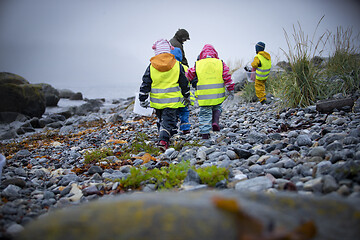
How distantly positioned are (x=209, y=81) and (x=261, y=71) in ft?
14.1

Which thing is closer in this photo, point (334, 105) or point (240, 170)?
point (240, 170)

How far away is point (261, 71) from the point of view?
9.33 metres

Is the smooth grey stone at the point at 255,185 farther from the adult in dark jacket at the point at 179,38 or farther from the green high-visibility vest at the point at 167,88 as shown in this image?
the adult in dark jacket at the point at 179,38

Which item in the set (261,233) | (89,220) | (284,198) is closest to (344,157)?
(284,198)

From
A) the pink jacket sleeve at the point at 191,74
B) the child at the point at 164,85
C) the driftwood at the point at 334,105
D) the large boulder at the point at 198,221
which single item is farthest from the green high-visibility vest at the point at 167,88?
the large boulder at the point at 198,221

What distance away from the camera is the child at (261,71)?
366 inches

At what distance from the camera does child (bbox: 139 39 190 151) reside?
539 centimetres

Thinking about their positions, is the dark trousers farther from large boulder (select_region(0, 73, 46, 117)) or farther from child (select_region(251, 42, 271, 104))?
large boulder (select_region(0, 73, 46, 117))

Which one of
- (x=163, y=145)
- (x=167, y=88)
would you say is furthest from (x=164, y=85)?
(x=163, y=145)

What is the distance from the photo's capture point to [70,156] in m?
5.27

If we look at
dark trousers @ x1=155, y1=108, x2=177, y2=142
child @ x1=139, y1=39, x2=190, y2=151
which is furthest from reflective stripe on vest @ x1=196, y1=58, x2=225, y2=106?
dark trousers @ x1=155, y1=108, x2=177, y2=142

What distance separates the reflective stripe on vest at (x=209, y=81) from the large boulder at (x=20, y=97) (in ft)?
42.1

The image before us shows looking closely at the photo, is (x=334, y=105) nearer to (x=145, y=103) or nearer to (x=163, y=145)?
(x=163, y=145)

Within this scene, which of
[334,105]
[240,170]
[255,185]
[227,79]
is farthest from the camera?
[227,79]
